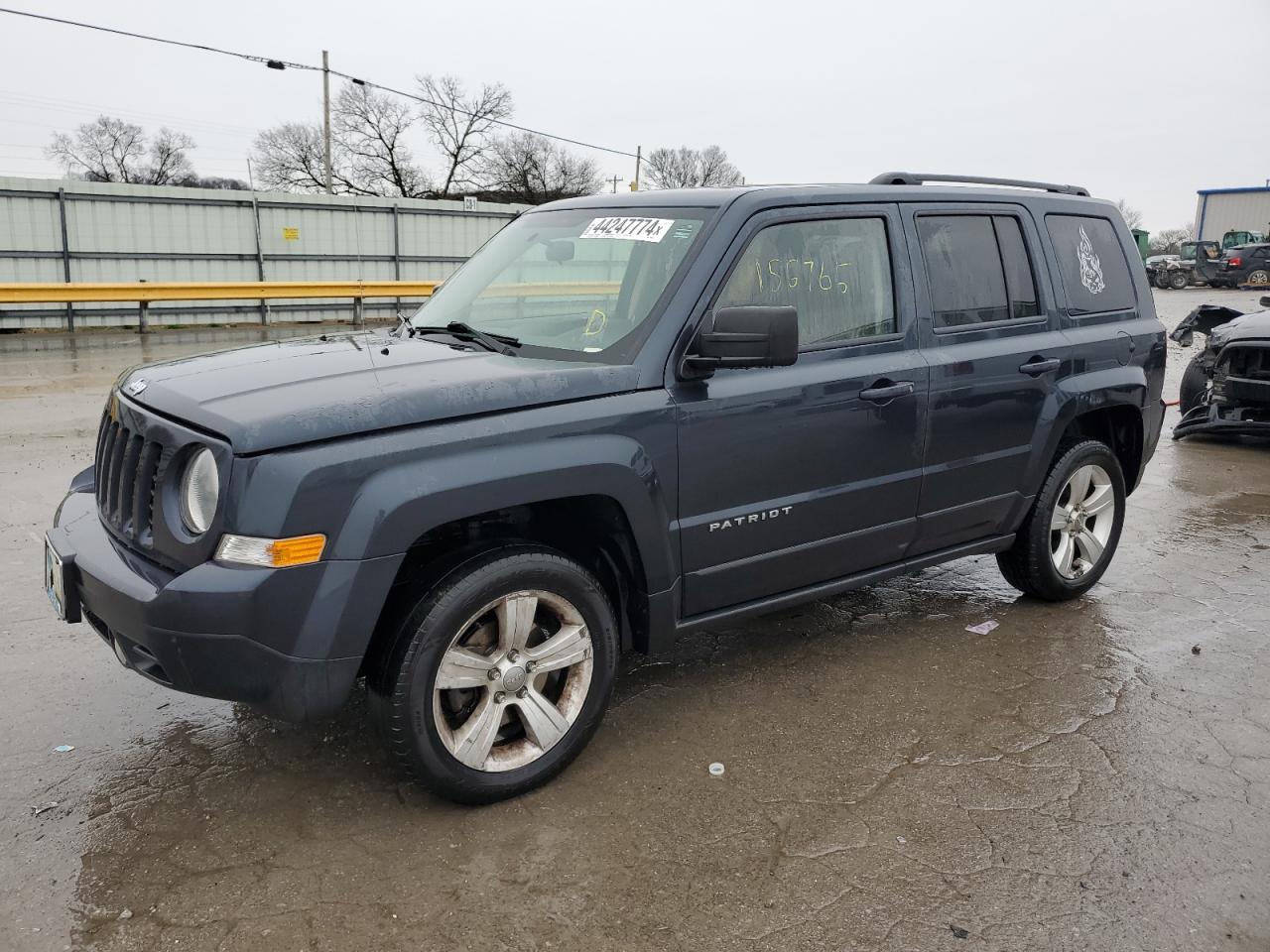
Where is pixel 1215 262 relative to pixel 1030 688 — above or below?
above

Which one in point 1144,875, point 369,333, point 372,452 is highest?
point 369,333

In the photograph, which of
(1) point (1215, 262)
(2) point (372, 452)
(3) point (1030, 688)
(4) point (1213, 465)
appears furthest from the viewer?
(1) point (1215, 262)

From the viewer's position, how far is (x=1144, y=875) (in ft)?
9.25

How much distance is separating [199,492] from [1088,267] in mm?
4136

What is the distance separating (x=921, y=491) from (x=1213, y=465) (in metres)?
5.75

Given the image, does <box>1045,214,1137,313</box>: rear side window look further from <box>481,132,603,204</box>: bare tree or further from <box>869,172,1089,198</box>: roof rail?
<box>481,132,603,204</box>: bare tree

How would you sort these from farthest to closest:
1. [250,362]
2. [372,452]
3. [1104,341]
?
[1104,341]
[250,362]
[372,452]

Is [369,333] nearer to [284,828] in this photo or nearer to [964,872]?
[284,828]

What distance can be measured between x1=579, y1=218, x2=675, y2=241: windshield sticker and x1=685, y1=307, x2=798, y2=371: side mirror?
60 cm

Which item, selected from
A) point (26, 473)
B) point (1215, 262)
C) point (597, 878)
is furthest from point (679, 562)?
point (1215, 262)

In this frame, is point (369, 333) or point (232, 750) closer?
point (232, 750)

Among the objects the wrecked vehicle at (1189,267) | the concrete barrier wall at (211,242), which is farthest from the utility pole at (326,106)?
the wrecked vehicle at (1189,267)

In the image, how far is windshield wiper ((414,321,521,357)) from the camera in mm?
3543

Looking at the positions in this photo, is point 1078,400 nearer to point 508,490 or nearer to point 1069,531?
point 1069,531
